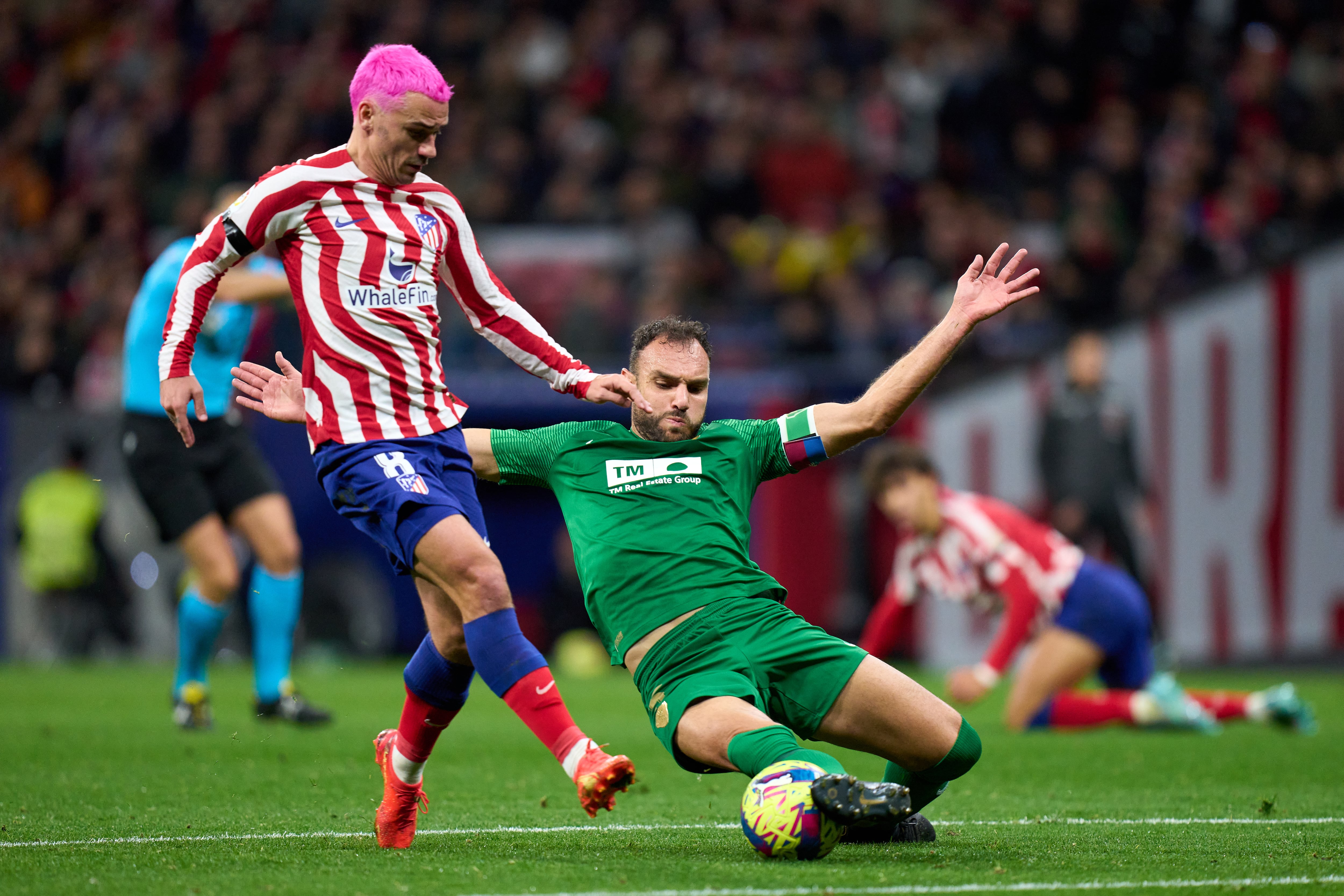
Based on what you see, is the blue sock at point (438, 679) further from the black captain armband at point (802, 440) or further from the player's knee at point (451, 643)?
the black captain armband at point (802, 440)

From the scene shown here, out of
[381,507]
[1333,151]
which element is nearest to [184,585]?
[381,507]

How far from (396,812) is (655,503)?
1140 mm

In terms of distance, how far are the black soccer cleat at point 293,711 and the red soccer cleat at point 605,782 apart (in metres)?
4.18

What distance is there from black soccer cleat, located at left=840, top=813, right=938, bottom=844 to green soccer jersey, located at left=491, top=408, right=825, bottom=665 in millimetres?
718

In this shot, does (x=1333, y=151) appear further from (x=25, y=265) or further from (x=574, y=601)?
(x=25, y=265)

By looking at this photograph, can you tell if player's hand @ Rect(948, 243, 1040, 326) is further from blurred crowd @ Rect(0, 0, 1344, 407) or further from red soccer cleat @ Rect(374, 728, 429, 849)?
blurred crowd @ Rect(0, 0, 1344, 407)

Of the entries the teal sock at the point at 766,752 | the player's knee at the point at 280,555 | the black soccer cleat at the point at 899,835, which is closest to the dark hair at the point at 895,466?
the player's knee at the point at 280,555

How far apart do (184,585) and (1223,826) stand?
1061cm

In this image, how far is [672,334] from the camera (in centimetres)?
462

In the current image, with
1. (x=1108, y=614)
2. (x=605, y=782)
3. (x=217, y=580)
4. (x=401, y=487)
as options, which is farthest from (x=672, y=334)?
(x=1108, y=614)

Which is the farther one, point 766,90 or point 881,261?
point 766,90

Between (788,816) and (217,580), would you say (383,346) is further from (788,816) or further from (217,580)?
(217,580)

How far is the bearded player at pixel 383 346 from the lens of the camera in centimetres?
445

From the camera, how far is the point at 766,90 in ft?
56.3
